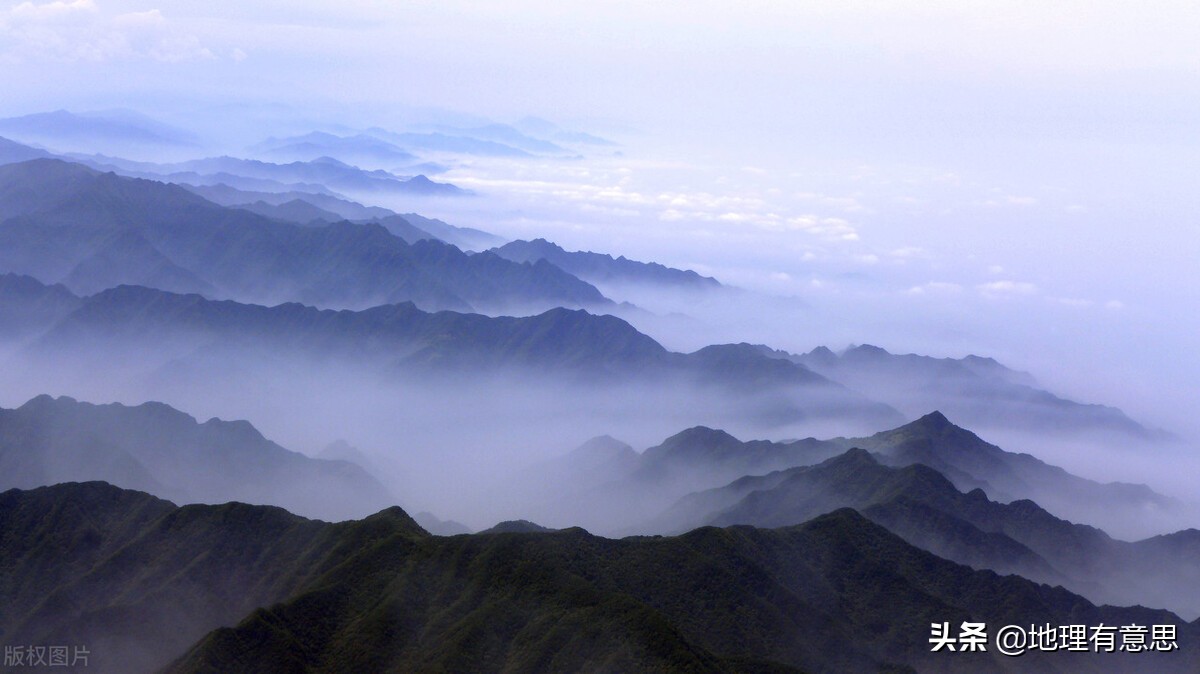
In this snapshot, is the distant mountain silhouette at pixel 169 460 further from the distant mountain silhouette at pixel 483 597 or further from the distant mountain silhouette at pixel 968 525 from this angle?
the distant mountain silhouette at pixel 968 525

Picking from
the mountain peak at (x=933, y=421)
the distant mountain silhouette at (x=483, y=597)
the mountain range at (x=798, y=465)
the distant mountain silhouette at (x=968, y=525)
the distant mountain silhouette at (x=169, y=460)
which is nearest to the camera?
the distant mountain silhouette at (x=483, y=597)

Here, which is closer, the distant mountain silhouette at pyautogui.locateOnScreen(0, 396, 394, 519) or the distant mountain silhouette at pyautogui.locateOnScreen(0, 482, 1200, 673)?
the distant mountain silhouette at pyautogui.locateOnScreen(0, 482, 1200, 673)

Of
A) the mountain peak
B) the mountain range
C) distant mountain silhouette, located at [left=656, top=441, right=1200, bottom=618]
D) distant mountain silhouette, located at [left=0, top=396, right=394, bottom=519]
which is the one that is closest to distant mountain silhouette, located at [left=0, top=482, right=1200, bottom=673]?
distant mountain silhouette, located at [left=656, top=441, right=1200, bottom=618]

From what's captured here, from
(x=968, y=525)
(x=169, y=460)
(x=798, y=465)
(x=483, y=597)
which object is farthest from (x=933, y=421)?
(x=169, y=460)

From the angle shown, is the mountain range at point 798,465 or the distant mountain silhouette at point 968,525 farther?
the mountain range at point 798,465

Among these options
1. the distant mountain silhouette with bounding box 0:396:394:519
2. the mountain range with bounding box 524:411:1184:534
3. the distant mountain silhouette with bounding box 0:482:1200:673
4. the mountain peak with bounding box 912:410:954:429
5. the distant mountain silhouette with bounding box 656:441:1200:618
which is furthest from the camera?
the mountain peak with bounding box 912:410:954:429

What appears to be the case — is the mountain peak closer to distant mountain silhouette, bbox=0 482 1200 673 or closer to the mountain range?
the mountain range

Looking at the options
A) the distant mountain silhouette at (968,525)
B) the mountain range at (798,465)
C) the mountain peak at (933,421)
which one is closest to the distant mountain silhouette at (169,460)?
the mountain range at (798,465)

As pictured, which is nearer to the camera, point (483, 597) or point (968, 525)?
point (483, 597)

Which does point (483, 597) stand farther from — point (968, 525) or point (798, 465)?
point (798, 465)

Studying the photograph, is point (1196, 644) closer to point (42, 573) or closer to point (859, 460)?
point (859, 460)

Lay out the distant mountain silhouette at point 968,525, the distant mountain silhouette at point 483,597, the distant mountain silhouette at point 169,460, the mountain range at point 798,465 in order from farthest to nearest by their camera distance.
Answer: the mountain range at point 798,465 → the distant mountain silhouette at point 169,460 → the distant mountain silhouette at point 968,525 → the distant mountain silhouette at point 483,597

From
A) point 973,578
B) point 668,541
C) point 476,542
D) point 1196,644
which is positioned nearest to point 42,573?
point 476,542
